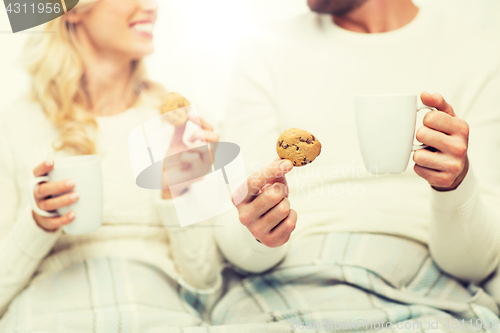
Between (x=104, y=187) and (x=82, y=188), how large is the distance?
114mm

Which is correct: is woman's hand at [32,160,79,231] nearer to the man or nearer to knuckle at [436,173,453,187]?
the man

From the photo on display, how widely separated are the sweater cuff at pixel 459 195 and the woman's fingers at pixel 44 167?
516 mm

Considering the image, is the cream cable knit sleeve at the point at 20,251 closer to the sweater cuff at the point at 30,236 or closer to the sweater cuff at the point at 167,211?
the sweater cuff at the point at 30,236

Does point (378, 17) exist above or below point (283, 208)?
above

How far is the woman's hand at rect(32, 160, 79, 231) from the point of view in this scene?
48 centimetres

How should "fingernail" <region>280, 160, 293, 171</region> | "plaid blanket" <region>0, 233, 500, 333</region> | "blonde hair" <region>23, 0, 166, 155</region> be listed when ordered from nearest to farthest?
"fingernail" <region>280, 160, 293, 171</region>
"plaid blanket" <region>0, 233, 500, 333</region>
"blonde hair" <region>23, 0, 166, 155</region>

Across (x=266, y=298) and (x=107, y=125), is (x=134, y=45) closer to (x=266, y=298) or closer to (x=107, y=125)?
(x=107, y=125)

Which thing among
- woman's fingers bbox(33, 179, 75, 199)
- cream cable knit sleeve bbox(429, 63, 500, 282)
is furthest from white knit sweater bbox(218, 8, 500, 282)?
woman's fingers bbox(33, 179, 75, 199)

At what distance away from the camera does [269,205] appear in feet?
1.39

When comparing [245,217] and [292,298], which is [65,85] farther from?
[292,298]

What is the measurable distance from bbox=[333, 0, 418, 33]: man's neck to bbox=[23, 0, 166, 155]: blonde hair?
0.33 m

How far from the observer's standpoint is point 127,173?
0.61 metres

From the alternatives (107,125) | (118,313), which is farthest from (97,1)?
(118,313)

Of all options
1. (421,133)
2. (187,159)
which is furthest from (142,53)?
(421,133)
